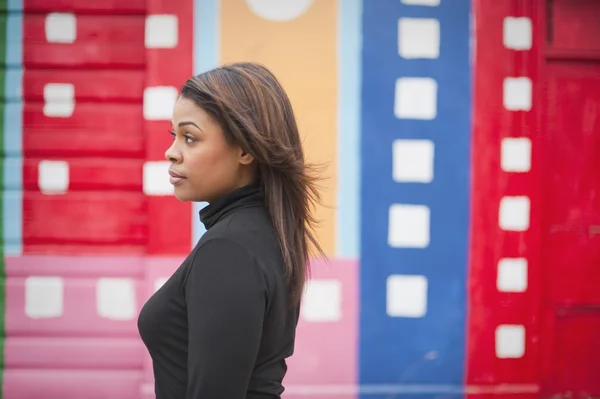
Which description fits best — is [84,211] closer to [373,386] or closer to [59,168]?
[59,168]

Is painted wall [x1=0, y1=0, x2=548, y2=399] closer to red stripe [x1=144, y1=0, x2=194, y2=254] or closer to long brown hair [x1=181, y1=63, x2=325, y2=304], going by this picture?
red stripe [x1=144, y1=0, x2=194, y2=254]

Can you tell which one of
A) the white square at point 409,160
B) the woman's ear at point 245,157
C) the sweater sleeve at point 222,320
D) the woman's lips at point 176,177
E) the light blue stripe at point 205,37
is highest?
the light blue stripe at point 205,37

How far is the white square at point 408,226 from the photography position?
3.82 m

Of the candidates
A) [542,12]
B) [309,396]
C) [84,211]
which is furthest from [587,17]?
[84,211]

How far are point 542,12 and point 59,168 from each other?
9.93 ft

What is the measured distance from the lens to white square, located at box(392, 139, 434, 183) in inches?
151

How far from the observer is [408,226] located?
12.6 ft

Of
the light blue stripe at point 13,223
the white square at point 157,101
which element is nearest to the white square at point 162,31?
the white square at point 157,101

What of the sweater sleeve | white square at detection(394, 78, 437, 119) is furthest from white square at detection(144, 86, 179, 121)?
the sweater sleeve

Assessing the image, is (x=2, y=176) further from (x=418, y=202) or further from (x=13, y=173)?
(x=418, y=202)

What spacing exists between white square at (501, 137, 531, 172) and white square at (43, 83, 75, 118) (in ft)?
8.51

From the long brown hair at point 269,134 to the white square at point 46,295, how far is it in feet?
9.22

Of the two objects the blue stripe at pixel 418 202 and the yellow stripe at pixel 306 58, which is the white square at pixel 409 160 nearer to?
the blue stripe at pixel 418 202

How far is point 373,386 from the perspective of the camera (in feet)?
12.5
